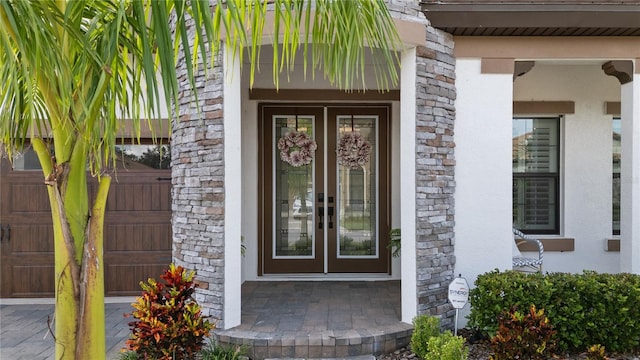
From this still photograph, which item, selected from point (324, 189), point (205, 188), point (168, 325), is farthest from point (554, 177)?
point (168, 325)

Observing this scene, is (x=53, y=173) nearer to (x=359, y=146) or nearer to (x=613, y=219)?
(x=359, y=146)

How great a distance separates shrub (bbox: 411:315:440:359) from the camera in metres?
3.83

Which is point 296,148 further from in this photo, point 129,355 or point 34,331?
point 34,331

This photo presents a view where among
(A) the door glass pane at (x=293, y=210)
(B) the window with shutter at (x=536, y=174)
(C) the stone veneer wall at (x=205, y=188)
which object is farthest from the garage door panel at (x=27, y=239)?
(B) the window with shutter at (x=536, y=174)

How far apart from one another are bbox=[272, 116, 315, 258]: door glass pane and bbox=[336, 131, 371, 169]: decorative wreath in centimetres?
47

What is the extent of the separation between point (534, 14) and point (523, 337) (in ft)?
10.4

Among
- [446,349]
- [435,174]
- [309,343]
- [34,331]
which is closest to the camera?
[446,349]

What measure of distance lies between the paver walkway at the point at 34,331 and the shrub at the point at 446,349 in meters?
2.93

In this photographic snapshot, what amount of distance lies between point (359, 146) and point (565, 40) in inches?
116

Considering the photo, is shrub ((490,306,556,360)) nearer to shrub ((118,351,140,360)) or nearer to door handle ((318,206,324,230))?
shrub ((118,351,140,360))

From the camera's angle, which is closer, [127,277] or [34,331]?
[34,331]

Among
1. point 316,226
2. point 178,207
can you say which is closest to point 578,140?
point 316,226

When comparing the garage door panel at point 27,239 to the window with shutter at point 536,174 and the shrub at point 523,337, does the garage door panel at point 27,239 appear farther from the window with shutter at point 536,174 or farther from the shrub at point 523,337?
the window with shutter at point 536,174

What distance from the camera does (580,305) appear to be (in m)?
3.90
